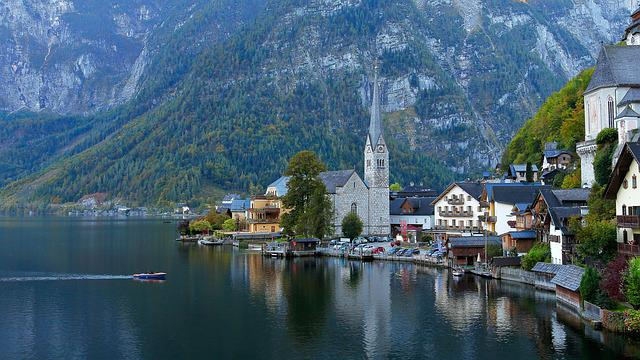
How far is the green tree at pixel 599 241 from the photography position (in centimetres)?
5097

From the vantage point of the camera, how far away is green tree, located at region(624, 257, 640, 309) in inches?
1603

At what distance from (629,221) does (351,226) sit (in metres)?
64.3

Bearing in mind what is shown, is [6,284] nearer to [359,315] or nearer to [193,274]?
[193,274]

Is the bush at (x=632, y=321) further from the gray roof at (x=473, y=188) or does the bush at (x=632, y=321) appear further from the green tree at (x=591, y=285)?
the gray roof at (x=473, y=188)

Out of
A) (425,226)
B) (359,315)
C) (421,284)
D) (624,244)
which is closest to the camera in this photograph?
(624,244)

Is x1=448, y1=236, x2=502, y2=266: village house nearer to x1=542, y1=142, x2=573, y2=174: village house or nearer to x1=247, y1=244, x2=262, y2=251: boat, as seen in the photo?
x1=542, y1=142, x2=573, y2=174: village house

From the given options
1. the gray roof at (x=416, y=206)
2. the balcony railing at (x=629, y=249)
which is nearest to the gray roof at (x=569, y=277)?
the balcony railing at (x=629, y=249)

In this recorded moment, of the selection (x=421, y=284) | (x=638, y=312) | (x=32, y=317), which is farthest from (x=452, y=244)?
(x=32, y=317)

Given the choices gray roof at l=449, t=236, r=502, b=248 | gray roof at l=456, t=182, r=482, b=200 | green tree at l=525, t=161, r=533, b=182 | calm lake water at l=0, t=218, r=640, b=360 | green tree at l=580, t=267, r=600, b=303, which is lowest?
calm lake water at l=0, t=218, r=640, b=360

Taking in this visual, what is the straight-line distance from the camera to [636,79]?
2640 inches

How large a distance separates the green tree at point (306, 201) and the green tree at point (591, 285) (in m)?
59.5

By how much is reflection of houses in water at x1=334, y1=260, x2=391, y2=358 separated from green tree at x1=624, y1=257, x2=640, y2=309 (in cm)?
1517

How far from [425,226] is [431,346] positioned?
73.6m

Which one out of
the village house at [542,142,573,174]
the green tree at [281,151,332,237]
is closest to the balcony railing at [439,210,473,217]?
the village house at [542,142,573,174]
